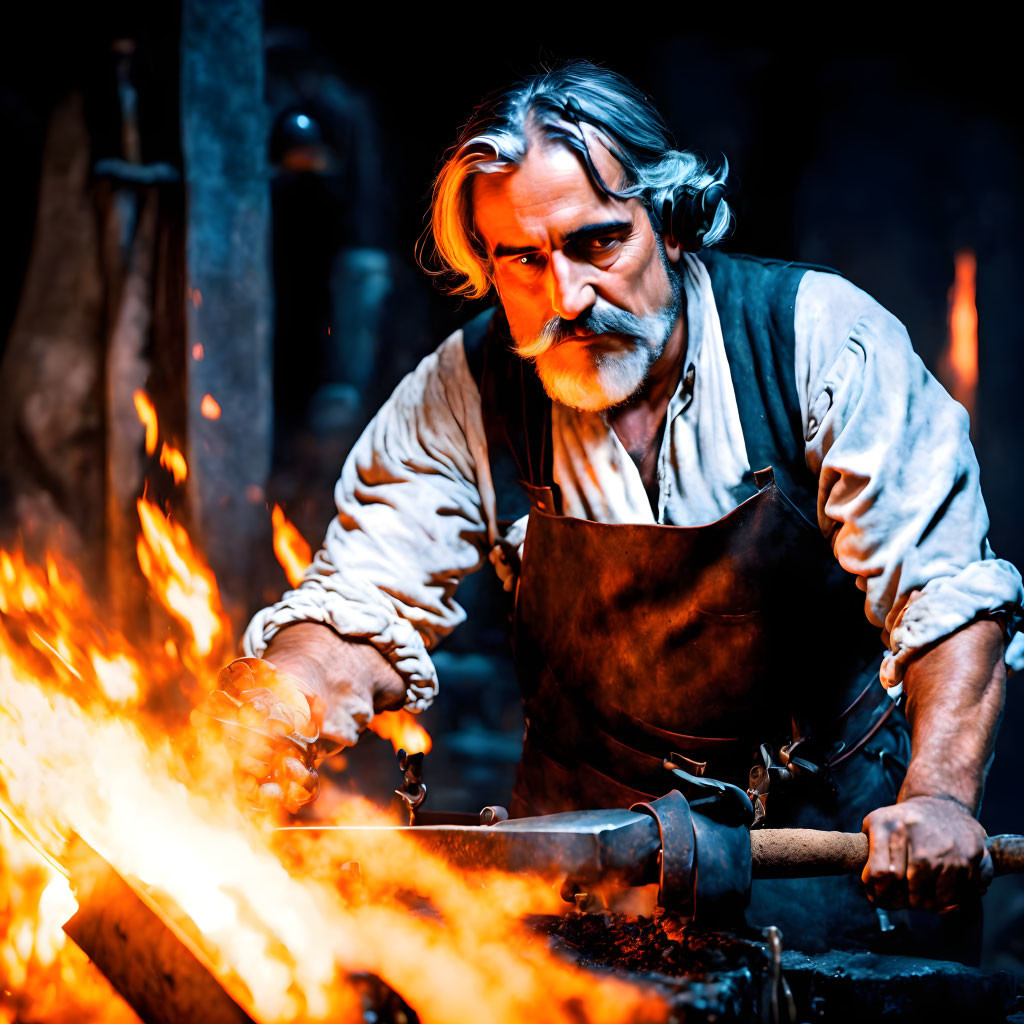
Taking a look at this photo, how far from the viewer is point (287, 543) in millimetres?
4168

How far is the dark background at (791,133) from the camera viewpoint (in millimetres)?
3811

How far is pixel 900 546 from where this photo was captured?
6.60ft

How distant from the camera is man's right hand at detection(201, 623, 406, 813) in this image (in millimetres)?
2094

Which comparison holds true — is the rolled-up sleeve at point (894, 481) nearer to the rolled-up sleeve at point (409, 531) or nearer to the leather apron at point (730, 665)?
the leather apron at point (730, 665)

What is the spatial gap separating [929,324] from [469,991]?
11.0 feet

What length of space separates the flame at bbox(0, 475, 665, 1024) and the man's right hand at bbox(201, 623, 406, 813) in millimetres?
63

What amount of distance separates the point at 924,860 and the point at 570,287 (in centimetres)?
131

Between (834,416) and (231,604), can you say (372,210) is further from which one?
(834,416)

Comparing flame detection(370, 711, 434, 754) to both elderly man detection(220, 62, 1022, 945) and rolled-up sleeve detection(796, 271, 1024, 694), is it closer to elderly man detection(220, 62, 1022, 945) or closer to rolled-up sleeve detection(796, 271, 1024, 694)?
elderly man detection(220, 62, 1022, 945)

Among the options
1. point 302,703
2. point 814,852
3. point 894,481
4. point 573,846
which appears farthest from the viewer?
point 302,703

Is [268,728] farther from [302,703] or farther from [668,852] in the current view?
[668,852]

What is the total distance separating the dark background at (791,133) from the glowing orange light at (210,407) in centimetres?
46

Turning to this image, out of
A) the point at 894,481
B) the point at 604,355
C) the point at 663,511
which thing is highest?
the point at 604,355

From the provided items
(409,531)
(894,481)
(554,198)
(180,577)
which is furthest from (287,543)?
(894,481)
